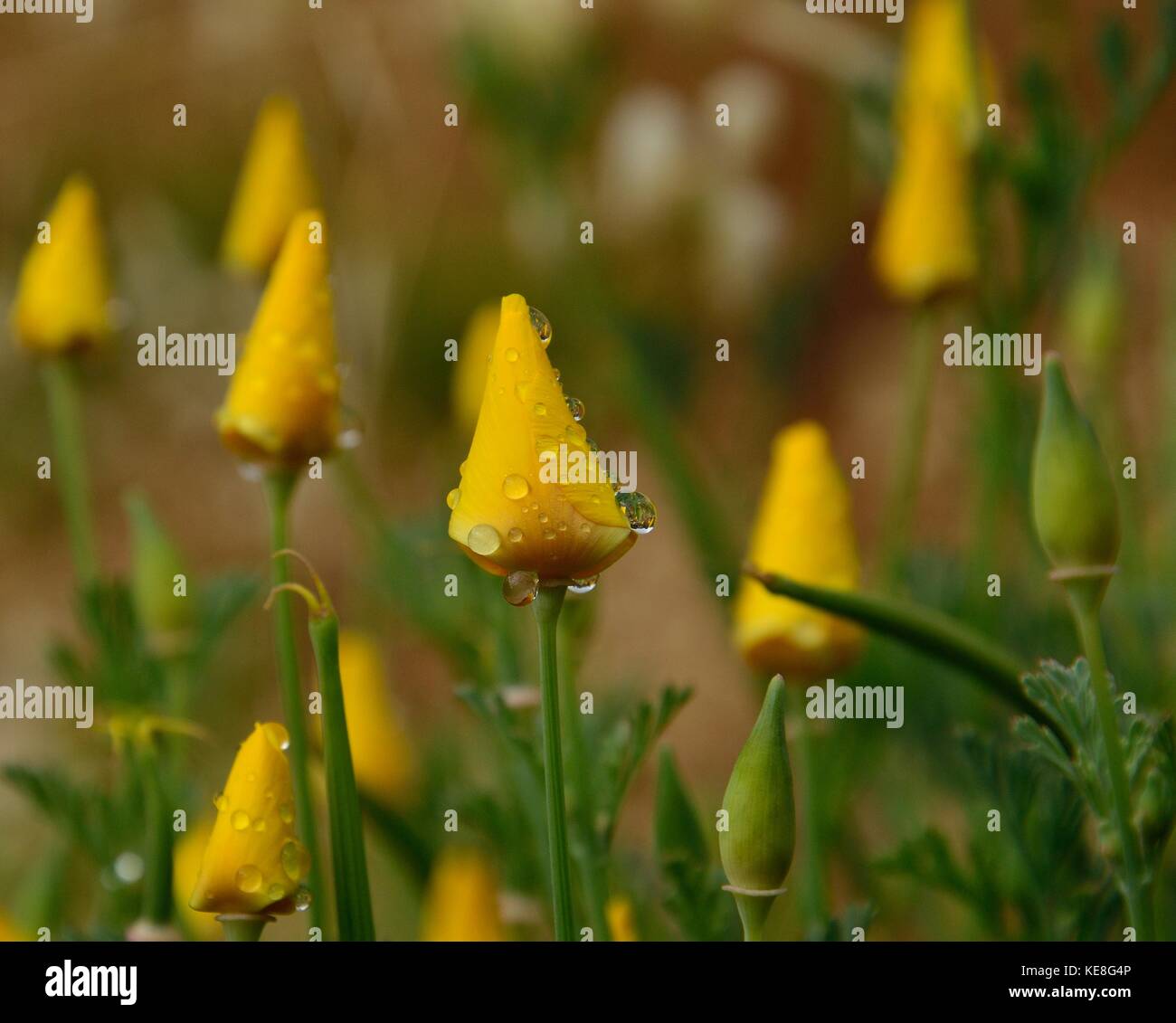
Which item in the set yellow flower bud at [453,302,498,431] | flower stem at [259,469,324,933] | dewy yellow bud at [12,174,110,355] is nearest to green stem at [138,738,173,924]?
flower stem at [259,469,324,933]

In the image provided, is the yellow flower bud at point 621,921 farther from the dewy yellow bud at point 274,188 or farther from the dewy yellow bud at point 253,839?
the dewy yellow bud at point 274,188

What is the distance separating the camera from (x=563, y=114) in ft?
3.29

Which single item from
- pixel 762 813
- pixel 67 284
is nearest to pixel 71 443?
pixel 67 284

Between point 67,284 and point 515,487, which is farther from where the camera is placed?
point 67,284

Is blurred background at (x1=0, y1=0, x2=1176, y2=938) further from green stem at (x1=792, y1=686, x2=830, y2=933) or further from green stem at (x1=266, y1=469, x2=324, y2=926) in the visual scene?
green stem at (x1=266, y1=469, x2=324, y2=926)

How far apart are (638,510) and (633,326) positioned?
1.00m

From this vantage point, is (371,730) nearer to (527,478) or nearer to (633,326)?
(527,478)

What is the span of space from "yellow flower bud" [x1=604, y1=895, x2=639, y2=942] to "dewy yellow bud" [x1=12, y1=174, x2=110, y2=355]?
342 mm

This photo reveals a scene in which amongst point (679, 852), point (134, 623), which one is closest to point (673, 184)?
point (134, 623)

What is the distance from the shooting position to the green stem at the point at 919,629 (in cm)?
35

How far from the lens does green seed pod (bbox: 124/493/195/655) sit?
546mm

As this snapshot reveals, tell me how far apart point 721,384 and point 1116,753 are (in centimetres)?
162

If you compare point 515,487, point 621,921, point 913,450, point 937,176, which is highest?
point 937,176

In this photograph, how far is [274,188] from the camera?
2.12 ft
